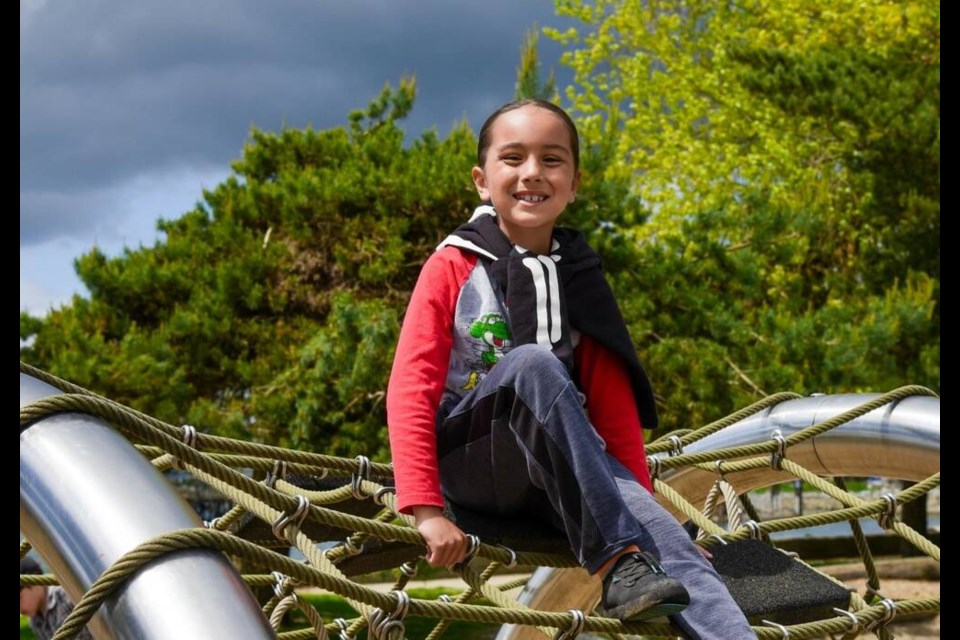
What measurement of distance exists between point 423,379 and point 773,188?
11.5 m

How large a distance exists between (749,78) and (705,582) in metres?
10.5

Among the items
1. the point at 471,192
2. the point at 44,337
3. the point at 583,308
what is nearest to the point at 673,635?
the point at 583,308

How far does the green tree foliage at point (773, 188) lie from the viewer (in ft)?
25.8

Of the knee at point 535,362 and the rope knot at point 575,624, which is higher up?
the knee at point 535,362

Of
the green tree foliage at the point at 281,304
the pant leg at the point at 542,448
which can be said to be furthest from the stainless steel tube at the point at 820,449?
the green tree foliage at the point at 281,304

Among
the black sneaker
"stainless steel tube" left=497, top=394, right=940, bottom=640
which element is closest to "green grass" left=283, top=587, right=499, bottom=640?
"stainless steel tube" left=497, top=394, right=940, bottom=640

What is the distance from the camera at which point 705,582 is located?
67.2 inches

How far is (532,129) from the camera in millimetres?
1943

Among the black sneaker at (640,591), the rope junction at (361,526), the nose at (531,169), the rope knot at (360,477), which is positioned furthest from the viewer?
the rope knot at (360,477)

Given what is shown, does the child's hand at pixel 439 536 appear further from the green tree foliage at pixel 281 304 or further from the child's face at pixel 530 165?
the green tree foliage at pixel 281 304

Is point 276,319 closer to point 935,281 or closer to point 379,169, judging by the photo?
point 379,169

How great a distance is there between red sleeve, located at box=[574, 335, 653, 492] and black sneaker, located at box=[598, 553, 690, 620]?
0.29 meters

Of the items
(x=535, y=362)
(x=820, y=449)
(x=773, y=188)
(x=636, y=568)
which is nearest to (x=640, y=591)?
(x=636, y=568)

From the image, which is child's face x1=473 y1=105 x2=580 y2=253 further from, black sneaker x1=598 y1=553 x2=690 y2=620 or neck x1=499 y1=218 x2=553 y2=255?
black sneaker x1=598 y1=553 x2=690 y2=620
